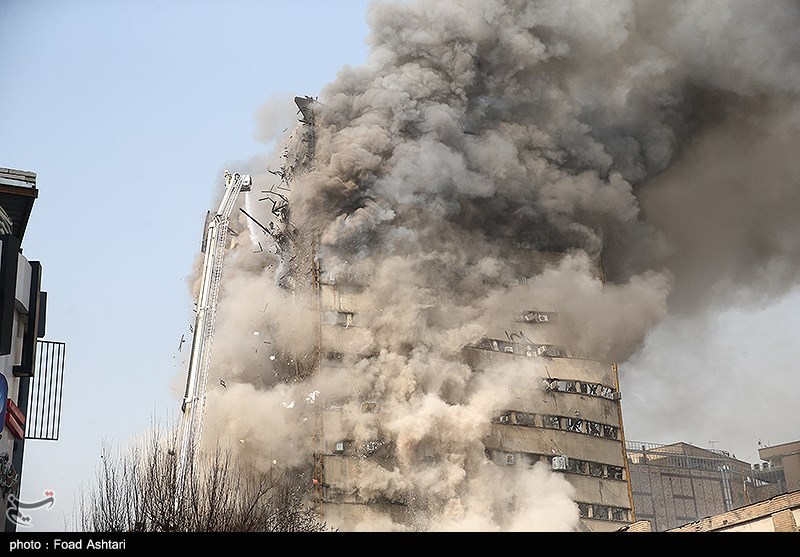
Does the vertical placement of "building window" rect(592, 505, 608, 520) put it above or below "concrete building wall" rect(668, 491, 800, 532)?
above

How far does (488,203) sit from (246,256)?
1141cm

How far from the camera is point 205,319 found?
40750 millimetres

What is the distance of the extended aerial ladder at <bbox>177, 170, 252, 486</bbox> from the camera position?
124 ft

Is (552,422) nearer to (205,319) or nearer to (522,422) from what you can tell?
(522,422)

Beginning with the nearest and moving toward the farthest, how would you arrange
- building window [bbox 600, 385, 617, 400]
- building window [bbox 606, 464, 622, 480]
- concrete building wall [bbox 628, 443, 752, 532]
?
building window [bbox 606, 464, 622, 480], building window [bbox 600, 385, 617, 400], concrete building wall [bbox 628, 443, 752, 532]

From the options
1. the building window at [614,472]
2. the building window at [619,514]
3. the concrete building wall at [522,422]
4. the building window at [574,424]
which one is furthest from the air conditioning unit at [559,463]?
the building window at [619,514]

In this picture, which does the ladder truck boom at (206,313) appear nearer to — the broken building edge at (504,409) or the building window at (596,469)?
the broken building edge at (504,409)

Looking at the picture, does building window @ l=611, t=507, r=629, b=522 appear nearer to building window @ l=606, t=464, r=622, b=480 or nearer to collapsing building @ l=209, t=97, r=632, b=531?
collapsing building @ l=209, t=97, r=632, b=531

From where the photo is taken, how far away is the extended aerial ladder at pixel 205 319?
3791cm

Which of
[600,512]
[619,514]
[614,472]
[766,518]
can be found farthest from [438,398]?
[766,518]

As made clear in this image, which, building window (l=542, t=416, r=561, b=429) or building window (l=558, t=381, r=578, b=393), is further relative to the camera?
building window (l=558, t=381, r=578, b=393)

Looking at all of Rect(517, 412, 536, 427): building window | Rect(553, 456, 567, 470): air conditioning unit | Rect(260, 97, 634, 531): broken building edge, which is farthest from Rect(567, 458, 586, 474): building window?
Rect(517, 412, 536, 427): building window
